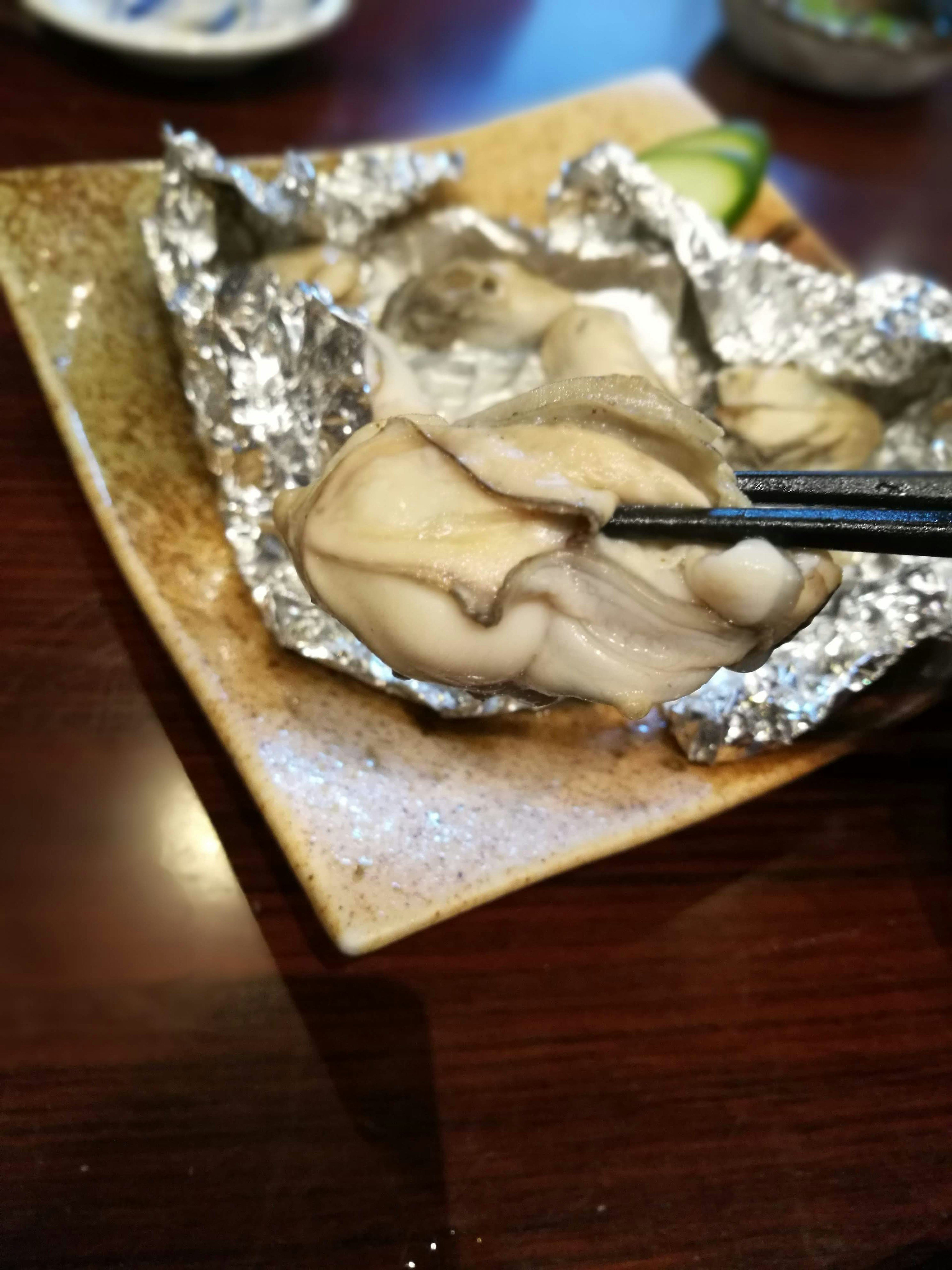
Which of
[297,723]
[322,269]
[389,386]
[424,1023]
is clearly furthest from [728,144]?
[424,1023]

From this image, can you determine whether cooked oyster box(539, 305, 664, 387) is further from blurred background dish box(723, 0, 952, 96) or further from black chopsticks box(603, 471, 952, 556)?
blurred background dish box(723, 0, 952, 96)

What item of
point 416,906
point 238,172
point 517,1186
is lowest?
point 517,1186

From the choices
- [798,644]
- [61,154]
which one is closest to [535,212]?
[61,154]

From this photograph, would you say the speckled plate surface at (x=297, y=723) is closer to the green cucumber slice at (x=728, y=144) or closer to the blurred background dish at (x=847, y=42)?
the green cucumber slice at (x=728, y=144)

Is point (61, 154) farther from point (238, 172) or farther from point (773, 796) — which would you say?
point (773, 796)

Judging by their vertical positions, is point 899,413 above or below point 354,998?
above

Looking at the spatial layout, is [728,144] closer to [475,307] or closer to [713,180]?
[713,180]

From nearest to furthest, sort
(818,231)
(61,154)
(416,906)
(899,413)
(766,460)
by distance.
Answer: (416,906) < (766,460) < (899,413) < (61,154) < (818,231)

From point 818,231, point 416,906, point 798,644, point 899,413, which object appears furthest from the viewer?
point 818,231

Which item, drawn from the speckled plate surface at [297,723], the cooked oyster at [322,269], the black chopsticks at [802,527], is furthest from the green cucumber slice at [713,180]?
the black chopsticks at [802,527]
